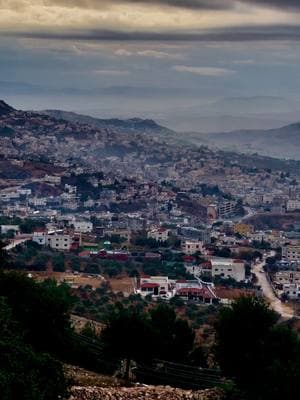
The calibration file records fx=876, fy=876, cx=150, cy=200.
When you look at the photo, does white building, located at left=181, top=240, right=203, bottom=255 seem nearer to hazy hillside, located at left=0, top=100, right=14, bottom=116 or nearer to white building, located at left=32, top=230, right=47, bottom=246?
white building, located at left=32, top=230, right=47, bottom=246

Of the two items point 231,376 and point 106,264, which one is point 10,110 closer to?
point 106,264

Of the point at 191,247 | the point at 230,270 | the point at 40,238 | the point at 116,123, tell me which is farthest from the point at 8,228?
the point at 116,123

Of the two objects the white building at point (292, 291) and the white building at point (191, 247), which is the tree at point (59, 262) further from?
the white building at point (292, 291)

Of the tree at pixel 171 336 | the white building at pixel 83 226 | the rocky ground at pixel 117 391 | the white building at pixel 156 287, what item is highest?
the rocky ground at pixel 117 391

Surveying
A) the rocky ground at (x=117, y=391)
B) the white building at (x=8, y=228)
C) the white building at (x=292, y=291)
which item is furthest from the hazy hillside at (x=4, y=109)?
the rocky ground at (x=117, y=391)

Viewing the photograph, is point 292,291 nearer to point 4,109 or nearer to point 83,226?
point 83,226
